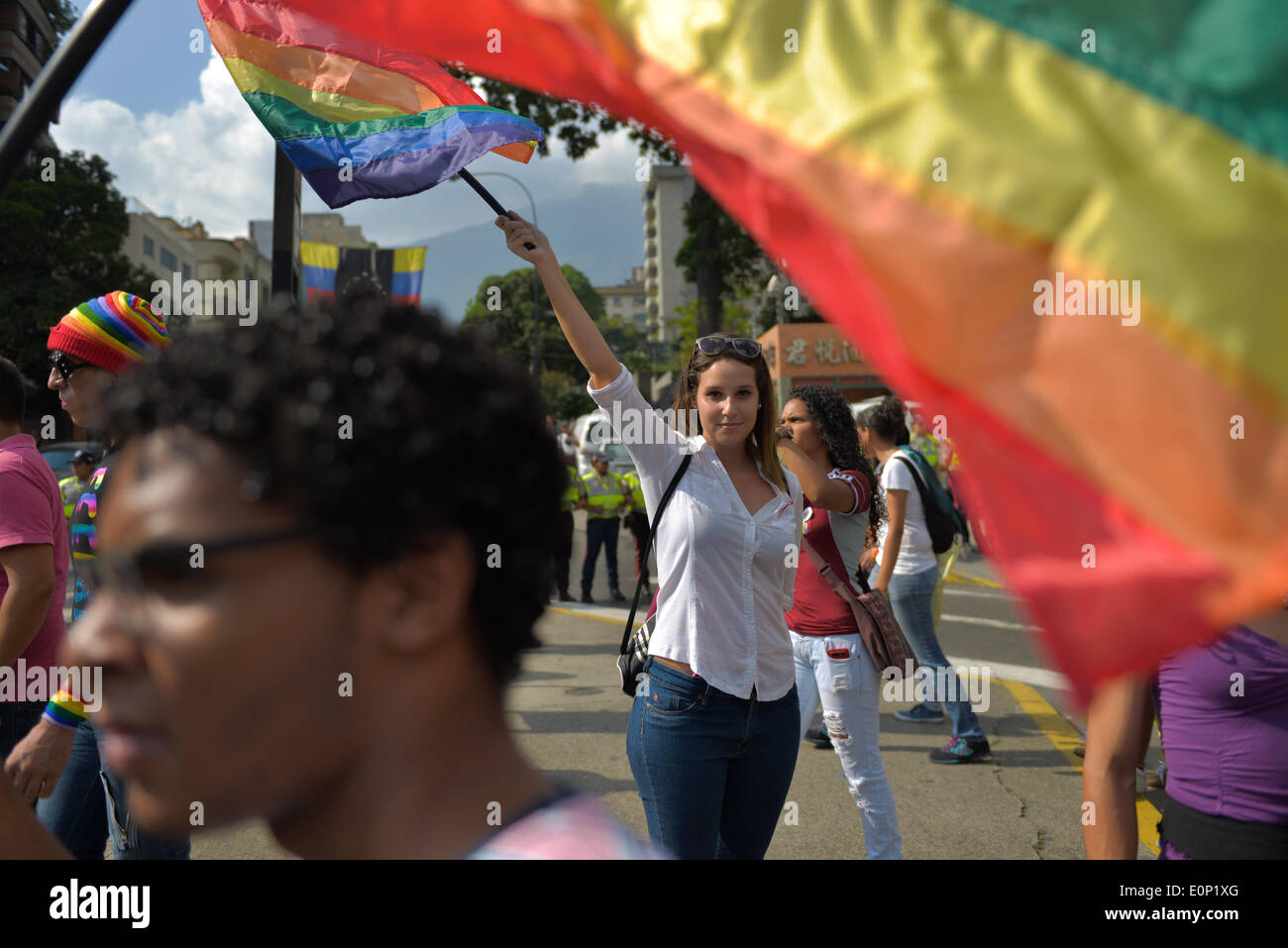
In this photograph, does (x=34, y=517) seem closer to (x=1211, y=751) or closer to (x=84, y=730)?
(x=84, y=730)

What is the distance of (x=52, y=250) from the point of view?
125 feet

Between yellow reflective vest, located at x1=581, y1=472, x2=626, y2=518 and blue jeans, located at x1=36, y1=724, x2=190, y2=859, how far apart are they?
30.2ft

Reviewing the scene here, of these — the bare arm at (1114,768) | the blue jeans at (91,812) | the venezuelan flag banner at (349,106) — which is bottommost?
the blue jeans at (91,812)

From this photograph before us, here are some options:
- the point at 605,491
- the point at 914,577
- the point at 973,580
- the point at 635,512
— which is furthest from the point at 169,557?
the point at 973,580

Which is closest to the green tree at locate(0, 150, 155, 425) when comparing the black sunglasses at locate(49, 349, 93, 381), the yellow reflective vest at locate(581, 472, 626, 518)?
the yellow reflective vest at locate(581, 472, 626, 518)

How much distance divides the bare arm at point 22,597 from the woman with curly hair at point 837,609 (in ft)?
9.04

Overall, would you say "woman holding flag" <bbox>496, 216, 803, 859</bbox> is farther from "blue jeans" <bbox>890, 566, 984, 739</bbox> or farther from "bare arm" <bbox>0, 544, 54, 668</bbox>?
"blue jeans" <bbox>890, 566, 984, 739</bbox>

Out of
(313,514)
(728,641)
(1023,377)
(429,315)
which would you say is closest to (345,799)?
(313,514)

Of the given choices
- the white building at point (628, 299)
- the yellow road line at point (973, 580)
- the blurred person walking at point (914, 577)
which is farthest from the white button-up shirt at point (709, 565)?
the white building at point (628, 299)

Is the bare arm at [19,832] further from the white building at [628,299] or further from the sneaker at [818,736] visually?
the white building at [628,299]

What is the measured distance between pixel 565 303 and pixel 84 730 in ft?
6.56

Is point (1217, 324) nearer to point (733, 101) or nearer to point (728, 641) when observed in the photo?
point (733, 101)

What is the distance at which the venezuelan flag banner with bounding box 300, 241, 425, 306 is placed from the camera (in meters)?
13.2

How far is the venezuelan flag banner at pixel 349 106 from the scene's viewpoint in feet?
8.16
